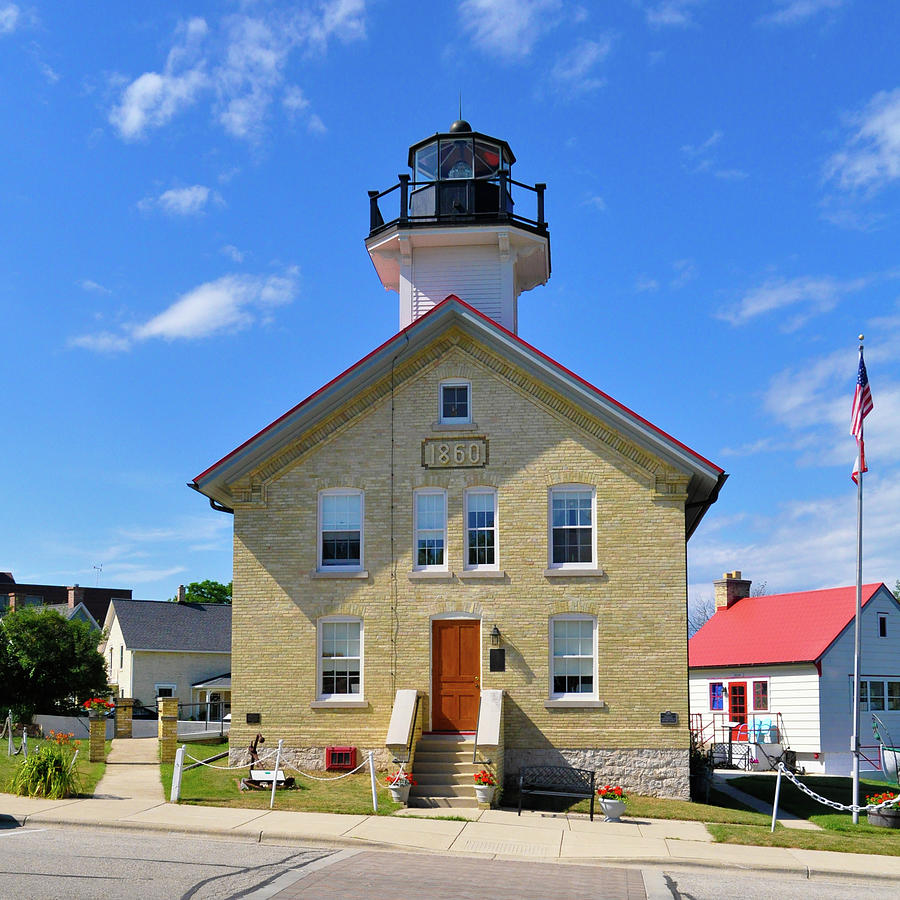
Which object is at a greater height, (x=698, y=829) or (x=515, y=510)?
(x=515, y=510)

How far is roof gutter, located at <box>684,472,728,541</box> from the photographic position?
72.9 ft

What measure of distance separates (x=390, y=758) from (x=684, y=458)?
850 cm

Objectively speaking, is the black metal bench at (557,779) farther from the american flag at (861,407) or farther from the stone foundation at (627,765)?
the american flag at (861,407)

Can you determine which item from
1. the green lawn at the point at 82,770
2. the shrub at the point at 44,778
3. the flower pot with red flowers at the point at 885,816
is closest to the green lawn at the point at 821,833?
the flower pot with red flowers at the point at 885,816

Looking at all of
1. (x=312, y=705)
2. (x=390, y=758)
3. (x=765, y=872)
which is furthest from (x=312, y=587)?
(x=765, y=872)

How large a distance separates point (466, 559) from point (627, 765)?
5227 mm

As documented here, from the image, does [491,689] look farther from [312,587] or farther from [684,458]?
[684,458]

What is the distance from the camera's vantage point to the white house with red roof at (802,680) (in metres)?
34.5

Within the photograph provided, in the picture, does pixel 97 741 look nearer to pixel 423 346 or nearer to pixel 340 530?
pixel 340 530

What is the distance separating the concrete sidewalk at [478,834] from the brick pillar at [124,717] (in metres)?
11.8

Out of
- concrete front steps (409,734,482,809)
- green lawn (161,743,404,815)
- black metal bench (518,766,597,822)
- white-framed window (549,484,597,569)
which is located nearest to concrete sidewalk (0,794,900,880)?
green lawn (161,743,404,815)

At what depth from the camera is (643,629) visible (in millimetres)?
21922

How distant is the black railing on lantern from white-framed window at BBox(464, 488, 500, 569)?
774cm

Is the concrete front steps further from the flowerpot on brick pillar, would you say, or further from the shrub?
the shrub
